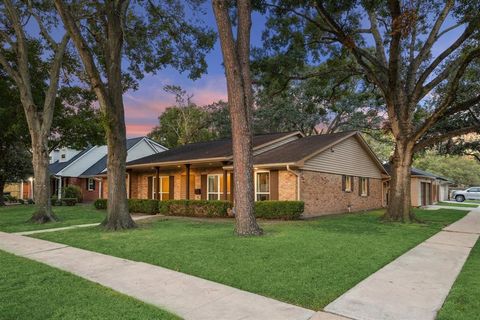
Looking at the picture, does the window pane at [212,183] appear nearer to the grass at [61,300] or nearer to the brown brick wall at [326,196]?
the brown brick wall at [326,196]

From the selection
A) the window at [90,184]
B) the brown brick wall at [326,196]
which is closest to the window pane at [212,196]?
the brown brick wall at [326,196]

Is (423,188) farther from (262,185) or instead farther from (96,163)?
(96,163)

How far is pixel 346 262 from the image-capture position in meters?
6.66

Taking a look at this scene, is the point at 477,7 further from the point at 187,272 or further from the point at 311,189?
the point at 187,272

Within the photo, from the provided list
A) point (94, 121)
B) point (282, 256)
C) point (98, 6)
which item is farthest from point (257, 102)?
point (282, 256)

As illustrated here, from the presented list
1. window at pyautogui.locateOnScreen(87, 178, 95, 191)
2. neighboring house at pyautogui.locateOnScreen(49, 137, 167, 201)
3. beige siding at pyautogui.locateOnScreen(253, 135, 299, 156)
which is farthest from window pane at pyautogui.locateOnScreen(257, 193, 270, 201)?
window at pyautogui.locateOnScreen(87, 178, 95, 191)

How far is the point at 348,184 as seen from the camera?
67.6ft

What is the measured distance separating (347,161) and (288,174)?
5.78 m

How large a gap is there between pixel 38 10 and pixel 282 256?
16.9 m

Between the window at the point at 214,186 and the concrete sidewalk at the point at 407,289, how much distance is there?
11.7 metres

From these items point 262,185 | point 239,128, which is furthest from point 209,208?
point 239,128

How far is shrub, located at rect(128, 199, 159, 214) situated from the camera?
1883 centimetres

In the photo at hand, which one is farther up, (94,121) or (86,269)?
(94,121)

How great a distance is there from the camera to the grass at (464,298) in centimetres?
412
